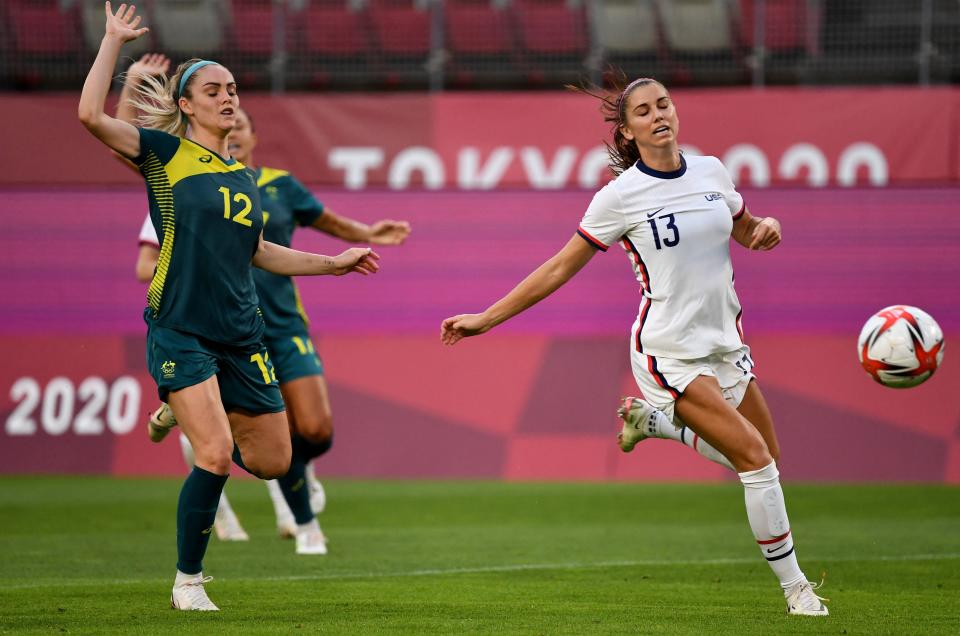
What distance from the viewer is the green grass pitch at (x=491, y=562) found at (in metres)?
6.36

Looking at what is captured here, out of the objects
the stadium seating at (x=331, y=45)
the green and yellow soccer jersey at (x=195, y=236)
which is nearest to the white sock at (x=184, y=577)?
the green and yellow soccer jersey at (x=195, y=236)

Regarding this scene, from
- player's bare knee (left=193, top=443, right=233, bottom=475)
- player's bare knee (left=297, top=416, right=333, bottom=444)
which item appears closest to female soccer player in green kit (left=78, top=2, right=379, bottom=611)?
player's bare knee (left=193, top=443, right=233, bottom=475)

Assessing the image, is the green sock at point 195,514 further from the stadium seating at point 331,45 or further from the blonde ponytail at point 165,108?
the stadium seating at point 331,45

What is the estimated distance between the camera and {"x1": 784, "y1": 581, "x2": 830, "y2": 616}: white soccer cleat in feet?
21.0

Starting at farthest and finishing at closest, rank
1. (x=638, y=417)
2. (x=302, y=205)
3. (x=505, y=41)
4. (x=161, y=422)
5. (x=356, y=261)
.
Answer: (x=505, y=41) < (x=302, y=205) < (x=161, y=422) < (x=638, y=417) < (x=356, y=261)

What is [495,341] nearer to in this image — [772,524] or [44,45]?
[772,524]

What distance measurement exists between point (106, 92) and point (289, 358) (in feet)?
10.2

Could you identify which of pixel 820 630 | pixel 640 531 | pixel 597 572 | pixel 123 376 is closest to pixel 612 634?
pixel 820 630

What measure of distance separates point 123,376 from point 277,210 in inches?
194

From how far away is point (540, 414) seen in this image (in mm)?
13344

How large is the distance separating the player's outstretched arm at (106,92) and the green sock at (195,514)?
150 cm

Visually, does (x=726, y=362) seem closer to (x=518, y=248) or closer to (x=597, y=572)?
(x=597, y=572)

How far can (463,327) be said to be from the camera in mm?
6602

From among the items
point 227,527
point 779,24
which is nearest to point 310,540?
point 227,527
